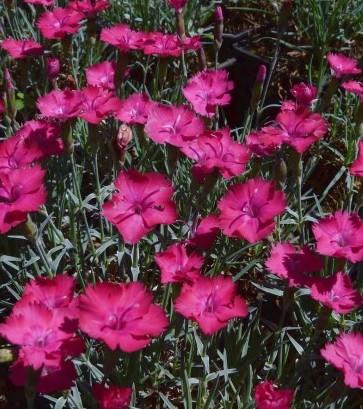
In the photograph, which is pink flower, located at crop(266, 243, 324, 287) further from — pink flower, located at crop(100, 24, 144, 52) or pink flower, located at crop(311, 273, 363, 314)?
pink flower, located at crop(100, 24, 144, 52)

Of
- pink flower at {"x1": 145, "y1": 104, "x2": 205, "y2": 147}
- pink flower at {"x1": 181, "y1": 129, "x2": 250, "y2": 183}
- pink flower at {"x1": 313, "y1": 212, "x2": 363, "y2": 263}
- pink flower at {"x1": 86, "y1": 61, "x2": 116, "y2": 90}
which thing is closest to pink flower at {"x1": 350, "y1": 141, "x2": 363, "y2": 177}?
pink flower at {"x1": 313, "y1": 212, "x2": 363, "y2": 263}

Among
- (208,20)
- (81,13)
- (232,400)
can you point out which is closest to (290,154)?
(232,400)

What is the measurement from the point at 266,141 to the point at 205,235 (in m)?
0.26

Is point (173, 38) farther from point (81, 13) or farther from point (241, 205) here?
point (241, 205)

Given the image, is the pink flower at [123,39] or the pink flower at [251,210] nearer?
the pink flower at [251,210]

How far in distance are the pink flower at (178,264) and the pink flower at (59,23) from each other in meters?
0.81

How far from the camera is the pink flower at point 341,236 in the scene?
1228 mm

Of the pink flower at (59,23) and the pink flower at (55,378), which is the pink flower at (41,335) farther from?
the pink flower at (59,23)

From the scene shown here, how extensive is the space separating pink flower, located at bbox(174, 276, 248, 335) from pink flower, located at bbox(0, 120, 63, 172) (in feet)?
1.35

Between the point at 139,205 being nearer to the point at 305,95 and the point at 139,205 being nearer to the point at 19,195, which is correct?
the point at 19,195

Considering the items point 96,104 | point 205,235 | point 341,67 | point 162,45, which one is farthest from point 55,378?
point 341,67

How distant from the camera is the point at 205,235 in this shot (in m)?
1.30

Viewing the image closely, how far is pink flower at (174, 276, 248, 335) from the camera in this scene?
1.12 metres

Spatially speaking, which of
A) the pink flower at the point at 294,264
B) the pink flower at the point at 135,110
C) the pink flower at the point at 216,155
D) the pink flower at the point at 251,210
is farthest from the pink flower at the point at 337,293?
the pink flower at the point at 135,110
